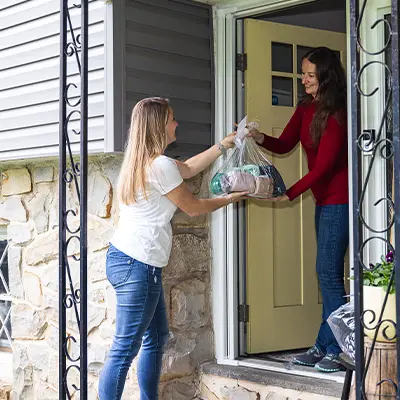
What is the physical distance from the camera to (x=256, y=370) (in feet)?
14.3

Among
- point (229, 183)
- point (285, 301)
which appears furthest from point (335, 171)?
point (285, 301)

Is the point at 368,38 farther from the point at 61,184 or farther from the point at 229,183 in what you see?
the point at 61,184

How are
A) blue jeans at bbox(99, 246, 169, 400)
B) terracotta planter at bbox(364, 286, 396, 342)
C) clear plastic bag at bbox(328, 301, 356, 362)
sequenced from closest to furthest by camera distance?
terracotta planter at bbox(364, 286, 396, 342) < clear plastic bag at bbox(328, 301, 356, 362) < blue jeans at bbox(99, 246, 169, 400)

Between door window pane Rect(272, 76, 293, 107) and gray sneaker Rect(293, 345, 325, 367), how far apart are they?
149 cm

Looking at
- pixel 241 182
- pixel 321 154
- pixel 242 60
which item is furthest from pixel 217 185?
pixel 242 60

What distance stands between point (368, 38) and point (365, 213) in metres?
0.86

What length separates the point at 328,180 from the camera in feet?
13.8

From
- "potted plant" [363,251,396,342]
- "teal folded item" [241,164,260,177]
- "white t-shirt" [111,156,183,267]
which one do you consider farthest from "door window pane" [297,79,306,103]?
"potted plant" [363,251,396,342]

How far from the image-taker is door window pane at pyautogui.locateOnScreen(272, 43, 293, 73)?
15.7 feet

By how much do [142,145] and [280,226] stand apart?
1.40 metres

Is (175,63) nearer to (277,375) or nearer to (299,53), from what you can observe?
(299,53)

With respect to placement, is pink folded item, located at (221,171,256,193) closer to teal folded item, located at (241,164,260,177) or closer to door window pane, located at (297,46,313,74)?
teal folded item, located at (241,164,260,177)

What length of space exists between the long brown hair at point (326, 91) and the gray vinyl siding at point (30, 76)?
127cm

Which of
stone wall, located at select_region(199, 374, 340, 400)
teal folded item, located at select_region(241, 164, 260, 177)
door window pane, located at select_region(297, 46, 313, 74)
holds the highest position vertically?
door window pane, located at select_region(297, 46, 313, 74)
